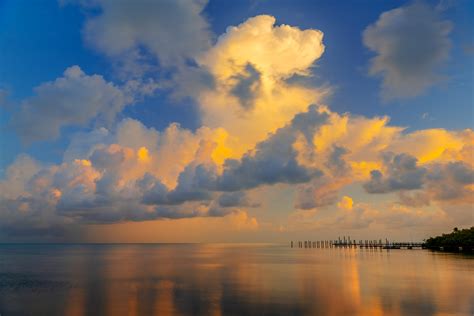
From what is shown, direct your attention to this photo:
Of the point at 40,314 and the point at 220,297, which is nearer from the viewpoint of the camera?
the point at 40,314

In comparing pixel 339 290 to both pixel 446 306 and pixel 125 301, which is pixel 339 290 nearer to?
pixel 446 306

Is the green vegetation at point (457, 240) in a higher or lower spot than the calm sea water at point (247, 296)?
higher

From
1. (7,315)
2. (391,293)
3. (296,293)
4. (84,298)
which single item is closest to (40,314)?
(7,315)

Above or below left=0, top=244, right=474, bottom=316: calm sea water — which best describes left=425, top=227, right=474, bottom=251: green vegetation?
above

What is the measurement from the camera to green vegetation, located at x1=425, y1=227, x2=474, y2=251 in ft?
369

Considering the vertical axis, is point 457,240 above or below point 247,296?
above

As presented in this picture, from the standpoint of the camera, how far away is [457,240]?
118 meters

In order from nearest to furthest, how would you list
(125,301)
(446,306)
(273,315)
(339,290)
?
(273,315)
(446,306)
(125,301)
(339,290)

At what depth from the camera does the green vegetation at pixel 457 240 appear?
369 feet

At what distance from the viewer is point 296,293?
44625 millimetres

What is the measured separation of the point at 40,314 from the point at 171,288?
17.1m

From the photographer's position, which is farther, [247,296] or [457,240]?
[457,240]

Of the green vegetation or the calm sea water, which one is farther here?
the green vegetation

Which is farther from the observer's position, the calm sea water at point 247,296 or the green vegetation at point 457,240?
the green vegetation at point 457,240
